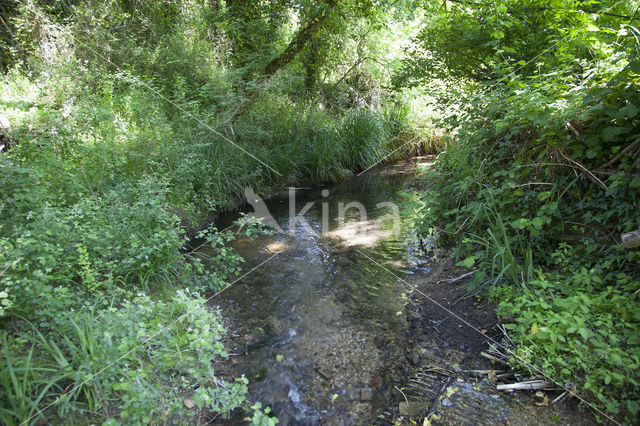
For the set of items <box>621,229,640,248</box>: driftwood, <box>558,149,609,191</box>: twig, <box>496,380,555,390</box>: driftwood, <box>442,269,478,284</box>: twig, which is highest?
<box>558,149,609,191</box>: twig

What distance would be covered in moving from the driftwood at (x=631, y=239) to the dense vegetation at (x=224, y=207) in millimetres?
138

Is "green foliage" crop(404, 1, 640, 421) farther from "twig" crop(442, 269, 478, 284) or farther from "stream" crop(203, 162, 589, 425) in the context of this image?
"stream" crop(203, 162, 589, 425)

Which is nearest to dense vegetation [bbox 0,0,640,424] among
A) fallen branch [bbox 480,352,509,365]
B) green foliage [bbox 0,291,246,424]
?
green foliage [bbox 0,291,246,424]

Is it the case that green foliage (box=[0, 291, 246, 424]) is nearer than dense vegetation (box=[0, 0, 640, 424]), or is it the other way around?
green foliage (box=[0, 291, 246, 424])

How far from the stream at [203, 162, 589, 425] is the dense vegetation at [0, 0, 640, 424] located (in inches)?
9.6

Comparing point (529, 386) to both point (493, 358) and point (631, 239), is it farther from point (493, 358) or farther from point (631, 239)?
point (631, 239)

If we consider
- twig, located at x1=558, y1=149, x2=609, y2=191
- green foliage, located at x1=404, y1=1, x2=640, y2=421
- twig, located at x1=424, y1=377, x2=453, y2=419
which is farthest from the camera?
twig, located at x1=558, y1=149, x2=609, y2=191

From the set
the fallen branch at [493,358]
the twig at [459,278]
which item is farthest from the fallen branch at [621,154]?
the fallen branch at [493,358]

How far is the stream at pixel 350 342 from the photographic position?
2213mm

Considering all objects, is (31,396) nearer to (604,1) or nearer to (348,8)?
(604,1)

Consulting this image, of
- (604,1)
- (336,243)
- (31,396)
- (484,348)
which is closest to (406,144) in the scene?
(336,243)

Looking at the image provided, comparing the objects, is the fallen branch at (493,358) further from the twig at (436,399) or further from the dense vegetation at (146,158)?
the dense vegetation at (146,158)

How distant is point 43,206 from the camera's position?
273cm

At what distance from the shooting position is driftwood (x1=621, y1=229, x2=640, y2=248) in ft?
7.16
